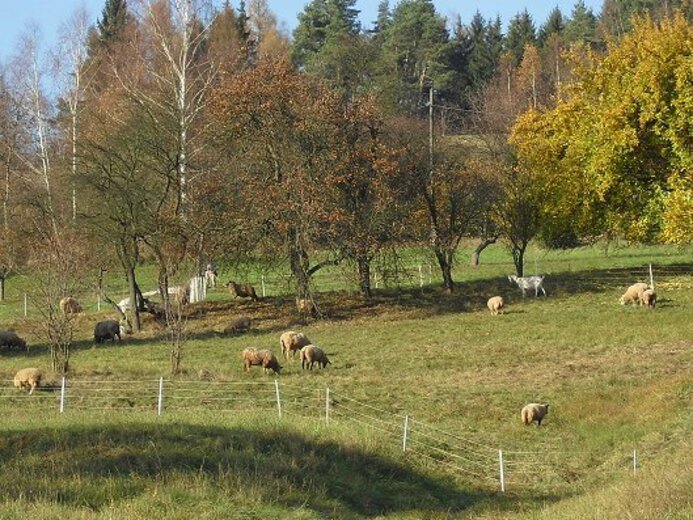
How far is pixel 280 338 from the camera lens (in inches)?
1345

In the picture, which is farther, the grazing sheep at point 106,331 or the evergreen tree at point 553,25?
the evergreen tree at point 553,25

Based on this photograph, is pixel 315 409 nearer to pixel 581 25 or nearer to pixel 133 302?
pixel 133 302

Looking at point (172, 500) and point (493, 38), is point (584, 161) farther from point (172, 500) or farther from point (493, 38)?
point (493, 38)

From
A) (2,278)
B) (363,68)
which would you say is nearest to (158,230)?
(2,278)

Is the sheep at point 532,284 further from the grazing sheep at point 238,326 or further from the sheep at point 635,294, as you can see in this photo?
the grazing sheep at point 238,326

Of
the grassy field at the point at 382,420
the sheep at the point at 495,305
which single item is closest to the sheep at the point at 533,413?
the grassy field at the point at 382,420

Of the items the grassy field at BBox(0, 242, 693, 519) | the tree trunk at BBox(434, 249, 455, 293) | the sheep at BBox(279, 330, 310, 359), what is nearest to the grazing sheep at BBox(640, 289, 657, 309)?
the grassy field at BBox(0, 242, 693, 519)

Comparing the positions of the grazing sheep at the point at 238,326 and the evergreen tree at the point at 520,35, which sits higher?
the evergreen tree at the point at 520,35

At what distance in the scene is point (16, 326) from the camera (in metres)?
41.4

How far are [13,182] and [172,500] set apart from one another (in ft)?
151

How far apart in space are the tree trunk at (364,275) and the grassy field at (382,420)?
0.95 meters

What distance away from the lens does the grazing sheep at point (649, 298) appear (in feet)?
125

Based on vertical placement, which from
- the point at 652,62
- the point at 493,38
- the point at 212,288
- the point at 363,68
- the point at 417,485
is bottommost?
the point at 417,485

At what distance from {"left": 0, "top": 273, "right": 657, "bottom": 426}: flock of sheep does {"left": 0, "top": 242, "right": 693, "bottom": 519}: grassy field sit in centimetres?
53
